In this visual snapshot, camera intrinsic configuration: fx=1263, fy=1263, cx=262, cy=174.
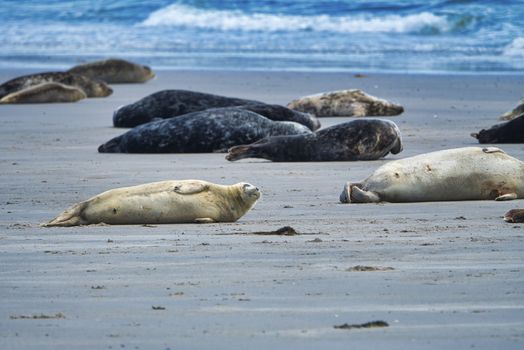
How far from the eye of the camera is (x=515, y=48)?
27.5 m

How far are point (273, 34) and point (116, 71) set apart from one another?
40.7ft

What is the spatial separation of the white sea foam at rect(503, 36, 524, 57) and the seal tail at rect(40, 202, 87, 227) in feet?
69.5

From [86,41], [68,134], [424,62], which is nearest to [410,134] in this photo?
[68,134]

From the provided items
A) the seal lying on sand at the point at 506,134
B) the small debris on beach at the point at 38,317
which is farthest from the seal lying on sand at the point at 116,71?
the small debris on beach at the point at 38,317

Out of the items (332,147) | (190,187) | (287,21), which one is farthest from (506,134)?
(287,21)

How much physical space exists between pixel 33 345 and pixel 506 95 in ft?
49.6

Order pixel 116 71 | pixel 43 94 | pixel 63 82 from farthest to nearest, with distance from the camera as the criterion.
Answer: pixel 116 71
pixel 63 82
pixel 43 94

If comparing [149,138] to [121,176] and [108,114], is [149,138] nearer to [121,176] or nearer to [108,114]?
[121,176]

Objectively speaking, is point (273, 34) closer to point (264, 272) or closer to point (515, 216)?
point (515, 216)

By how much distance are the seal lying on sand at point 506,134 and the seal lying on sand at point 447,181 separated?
4.00 m

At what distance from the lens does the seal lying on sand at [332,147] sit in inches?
410

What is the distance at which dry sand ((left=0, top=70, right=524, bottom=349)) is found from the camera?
389 cm

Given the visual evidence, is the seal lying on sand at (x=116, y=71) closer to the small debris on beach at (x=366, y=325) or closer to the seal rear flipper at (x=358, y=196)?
the seal rear flipper at (x=358, y=196)

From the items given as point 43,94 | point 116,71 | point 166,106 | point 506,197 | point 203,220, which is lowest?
point 116,71
